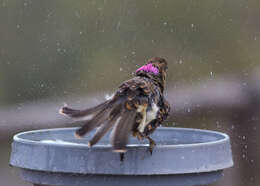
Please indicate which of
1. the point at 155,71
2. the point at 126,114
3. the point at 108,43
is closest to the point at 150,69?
the point at 155,71

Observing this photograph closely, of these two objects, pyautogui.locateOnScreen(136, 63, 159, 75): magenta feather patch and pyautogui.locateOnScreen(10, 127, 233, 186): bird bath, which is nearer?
pyautogui.locateOnScreen(10, 127, 233, 186): bird bath

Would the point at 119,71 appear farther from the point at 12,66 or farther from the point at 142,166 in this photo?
the point at 142,166

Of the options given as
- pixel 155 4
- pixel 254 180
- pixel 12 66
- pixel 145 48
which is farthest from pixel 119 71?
pixel 254 180

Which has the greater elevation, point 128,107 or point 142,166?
point 128,107

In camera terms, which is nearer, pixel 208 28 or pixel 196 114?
pixel 196 114

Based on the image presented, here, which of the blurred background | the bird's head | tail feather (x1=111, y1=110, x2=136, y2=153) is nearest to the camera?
tail feather (x1=111, y1=110, x2=136, y2=153)

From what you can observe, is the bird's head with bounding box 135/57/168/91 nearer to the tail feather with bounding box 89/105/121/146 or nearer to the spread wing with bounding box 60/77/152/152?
the spread wing with bounding box 60/77/152/152

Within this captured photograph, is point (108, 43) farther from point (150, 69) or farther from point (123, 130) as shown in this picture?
point (123, 130)

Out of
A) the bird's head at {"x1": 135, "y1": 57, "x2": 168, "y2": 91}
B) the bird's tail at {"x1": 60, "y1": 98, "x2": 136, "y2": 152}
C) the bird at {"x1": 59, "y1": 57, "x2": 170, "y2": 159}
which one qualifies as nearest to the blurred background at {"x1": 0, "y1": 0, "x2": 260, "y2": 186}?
the bird's head at {"x1": 135, "y1": 57, "x2": 168, "y2": 91}
